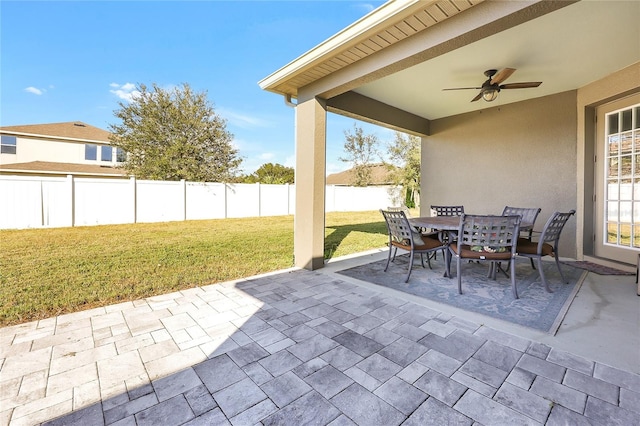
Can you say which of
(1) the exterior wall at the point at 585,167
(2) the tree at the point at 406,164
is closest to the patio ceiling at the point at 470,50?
(1) the exterior wall at the point at 585,167

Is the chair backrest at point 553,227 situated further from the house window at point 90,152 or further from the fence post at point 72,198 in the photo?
the house window at point 90,152

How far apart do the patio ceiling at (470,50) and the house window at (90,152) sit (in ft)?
55.5

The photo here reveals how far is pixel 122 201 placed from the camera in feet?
29.2

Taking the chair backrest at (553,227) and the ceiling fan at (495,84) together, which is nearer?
the chair backrest at (553,227)

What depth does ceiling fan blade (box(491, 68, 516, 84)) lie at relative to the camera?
11.6ft

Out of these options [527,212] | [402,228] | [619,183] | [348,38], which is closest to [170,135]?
[348,38]

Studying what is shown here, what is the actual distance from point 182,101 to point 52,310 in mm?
13496

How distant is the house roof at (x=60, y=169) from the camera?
1261 cm

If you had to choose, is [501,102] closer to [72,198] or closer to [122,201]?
[122,201]

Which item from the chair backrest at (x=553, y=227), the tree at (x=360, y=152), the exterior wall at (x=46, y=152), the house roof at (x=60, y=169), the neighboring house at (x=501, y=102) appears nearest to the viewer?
the neighboring house at (x=501, y=102)

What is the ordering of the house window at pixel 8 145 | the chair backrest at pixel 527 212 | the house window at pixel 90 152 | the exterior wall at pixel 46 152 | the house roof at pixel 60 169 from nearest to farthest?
1. the chair backrest at pixel 527 212
2. the house roof at pixel 60 169
3. the house window at pixel 8 145
4. the exterior wall at pixel 46 152
5. the house window at pixel 90 152

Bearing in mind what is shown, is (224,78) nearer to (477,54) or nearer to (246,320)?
(477,54)

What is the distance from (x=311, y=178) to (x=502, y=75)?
2959 millimetres

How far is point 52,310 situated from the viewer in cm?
266
